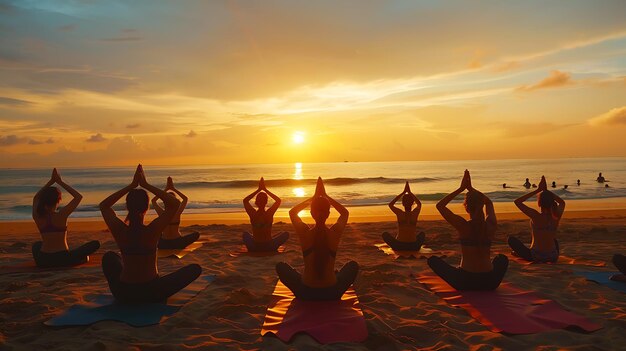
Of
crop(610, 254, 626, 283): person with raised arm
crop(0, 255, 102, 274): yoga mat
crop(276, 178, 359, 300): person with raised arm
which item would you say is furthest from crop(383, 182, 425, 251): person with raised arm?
crop(0, 255, 102, 274): yoga mat

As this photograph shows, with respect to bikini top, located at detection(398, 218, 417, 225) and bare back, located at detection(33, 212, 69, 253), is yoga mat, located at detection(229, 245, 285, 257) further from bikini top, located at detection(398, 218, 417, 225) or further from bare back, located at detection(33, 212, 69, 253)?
bare back, located at detection(33, 212, 69, 253)

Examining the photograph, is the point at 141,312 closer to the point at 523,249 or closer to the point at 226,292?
the point at 226,292

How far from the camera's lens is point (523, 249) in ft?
30.9

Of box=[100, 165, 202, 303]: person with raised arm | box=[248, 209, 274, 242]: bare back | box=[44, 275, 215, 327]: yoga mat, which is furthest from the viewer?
box=[248, 209, 274, 242]: bare back

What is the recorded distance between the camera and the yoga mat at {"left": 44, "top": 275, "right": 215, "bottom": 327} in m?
5.49

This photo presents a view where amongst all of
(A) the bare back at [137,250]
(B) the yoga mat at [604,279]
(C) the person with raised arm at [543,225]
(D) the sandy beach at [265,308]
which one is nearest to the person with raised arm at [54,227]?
(D) the sandy beach at [265,308]

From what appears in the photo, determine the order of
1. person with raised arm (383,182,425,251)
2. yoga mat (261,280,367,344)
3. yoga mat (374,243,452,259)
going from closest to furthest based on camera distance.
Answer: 1. yoga mat (261,280,367,344)
2. yoga mat (374,243,452,259)
3. person with raised arm (383,182,425,251)

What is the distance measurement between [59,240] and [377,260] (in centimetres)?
706

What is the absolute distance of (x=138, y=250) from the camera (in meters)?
5.76

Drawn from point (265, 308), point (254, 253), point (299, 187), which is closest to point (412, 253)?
point (254, 253)

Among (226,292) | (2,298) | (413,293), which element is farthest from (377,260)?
(2,298)

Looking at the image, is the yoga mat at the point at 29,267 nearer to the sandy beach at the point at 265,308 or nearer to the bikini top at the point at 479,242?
the sandy beach at the point at 265,308

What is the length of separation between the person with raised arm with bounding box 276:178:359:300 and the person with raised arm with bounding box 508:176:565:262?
15.0 feet

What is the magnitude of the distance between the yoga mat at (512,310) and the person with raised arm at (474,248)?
0.19 metres
